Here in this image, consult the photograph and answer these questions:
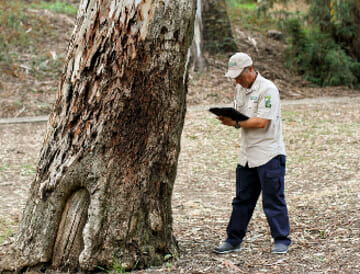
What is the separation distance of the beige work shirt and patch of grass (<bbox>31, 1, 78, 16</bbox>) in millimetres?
17096

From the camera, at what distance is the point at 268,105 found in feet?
13.8

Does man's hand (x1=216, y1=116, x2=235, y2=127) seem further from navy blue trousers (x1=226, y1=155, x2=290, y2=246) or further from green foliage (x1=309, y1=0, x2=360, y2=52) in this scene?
green foliage (x1=309, y1=0, x2=360, y2=52)

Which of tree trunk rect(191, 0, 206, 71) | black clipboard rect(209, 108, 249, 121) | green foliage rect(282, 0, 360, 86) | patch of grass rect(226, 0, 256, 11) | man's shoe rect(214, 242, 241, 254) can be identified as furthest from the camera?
patch of grass rect(226, 0, 256, 11)

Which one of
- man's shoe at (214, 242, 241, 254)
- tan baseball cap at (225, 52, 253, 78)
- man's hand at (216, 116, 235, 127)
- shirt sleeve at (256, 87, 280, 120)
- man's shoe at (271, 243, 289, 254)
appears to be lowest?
man's shoe at (214, 242, 241, 254)

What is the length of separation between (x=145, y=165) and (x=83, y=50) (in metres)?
1.08

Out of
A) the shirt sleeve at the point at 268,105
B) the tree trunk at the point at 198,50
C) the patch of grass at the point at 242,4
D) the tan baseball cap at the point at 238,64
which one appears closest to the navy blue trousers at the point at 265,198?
the shirt sleeve at the point at 268,105

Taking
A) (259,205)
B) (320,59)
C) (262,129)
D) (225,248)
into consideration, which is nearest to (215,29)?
(320,59)

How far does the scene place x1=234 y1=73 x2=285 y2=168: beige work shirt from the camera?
423 centimetres

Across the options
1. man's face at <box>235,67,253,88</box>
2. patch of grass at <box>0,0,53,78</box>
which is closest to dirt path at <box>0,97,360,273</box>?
man's face at <box>235,67,253,88</box>

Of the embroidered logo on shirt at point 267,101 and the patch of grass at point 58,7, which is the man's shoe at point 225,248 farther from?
the patch of grass at point 58,7

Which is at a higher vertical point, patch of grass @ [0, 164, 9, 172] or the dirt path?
the dirt path

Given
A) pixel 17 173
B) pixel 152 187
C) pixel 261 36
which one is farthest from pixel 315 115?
pixel 261 36

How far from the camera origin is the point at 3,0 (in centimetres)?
1819

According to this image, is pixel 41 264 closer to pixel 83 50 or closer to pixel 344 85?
pixel 83 50
